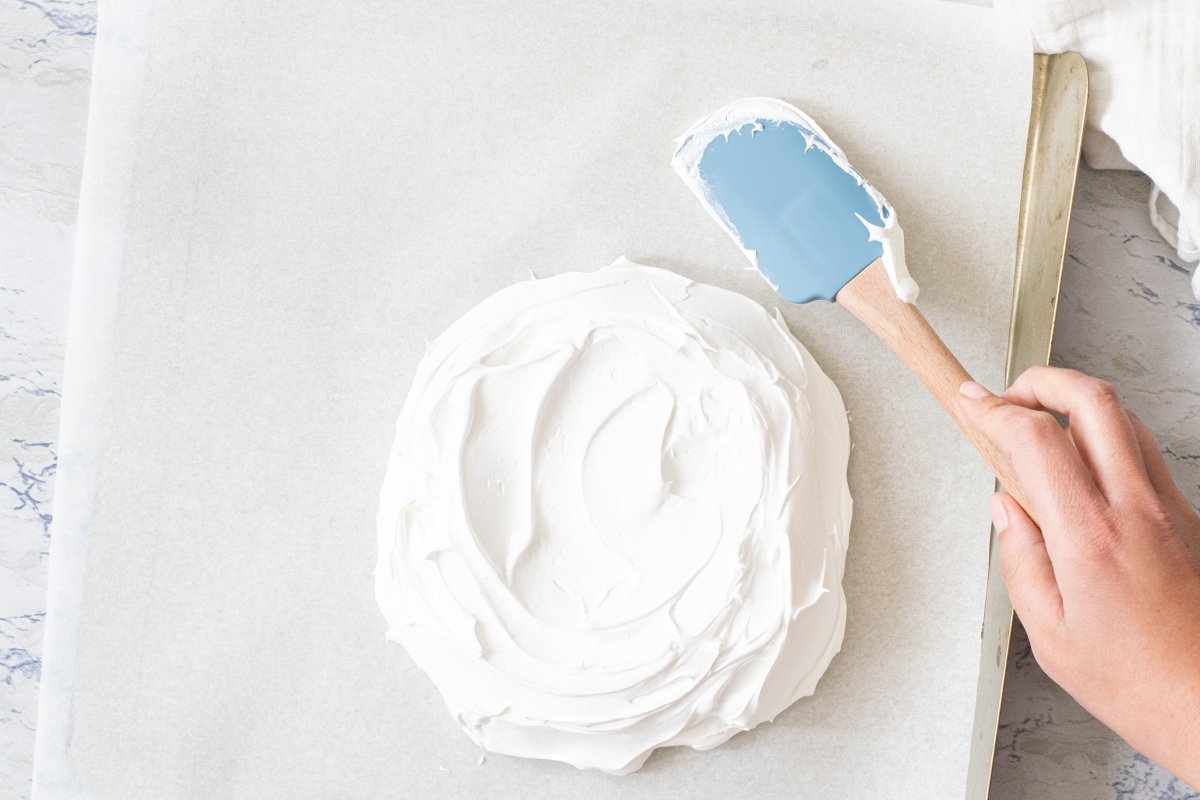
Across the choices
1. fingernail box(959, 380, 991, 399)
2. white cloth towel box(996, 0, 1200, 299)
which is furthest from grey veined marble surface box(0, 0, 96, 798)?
white cloth towel box(996, 0, 1200, 299)

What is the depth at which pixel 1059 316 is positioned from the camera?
1182 millimetres

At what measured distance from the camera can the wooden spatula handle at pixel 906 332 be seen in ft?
3.26

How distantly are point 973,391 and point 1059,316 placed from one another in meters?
0.37

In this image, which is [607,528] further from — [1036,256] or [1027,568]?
[1036,256]

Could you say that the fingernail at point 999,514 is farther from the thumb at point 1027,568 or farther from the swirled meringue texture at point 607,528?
the swirled meringue texture at point 607,528

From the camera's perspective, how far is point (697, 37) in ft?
3.73

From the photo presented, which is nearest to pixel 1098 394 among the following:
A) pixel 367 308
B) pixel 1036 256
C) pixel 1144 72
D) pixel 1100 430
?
pixel 1100 430

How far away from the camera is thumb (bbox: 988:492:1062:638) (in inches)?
33.4

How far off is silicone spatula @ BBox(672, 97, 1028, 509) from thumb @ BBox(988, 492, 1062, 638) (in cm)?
17

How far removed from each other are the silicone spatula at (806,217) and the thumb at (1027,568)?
0.17m

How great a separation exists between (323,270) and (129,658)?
58 centimetres

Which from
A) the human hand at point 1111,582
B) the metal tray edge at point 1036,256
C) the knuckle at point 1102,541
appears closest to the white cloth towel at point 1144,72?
the metal tray edge at point 1036,256

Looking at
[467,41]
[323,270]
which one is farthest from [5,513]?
[467,41]

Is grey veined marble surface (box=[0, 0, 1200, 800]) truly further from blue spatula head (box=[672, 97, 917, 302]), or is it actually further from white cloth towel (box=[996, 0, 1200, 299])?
blue spatula head (box=[672, 97, 917, 302])
